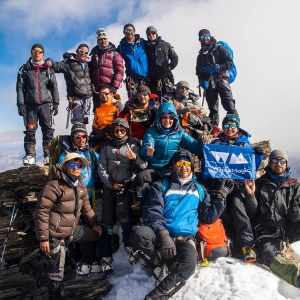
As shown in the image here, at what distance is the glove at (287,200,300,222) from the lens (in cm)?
695

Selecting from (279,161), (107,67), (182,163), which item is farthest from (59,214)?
(107,67)

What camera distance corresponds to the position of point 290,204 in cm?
715

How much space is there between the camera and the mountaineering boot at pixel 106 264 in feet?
24.5

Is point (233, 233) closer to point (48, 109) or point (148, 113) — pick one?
point (148, 113)

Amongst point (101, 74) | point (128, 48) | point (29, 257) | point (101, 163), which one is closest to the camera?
point (101, 163)

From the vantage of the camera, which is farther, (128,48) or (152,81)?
(152,81)

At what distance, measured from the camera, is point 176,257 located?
6.42m

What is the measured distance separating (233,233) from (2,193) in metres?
8.05

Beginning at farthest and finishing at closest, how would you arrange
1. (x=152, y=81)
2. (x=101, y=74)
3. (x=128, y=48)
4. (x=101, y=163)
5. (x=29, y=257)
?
(x=152, y=81)
(x=128, y=48)
(x=101, y=74)
(x=29, y=257)
(x=101, y=163)

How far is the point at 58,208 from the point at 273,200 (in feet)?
17.7

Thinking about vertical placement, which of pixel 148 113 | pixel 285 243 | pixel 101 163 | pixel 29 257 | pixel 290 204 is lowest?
pixel 29 257

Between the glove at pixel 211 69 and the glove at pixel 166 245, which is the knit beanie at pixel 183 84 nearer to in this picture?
the glove at pixel 211 69

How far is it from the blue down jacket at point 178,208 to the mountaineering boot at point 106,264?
6.79ft

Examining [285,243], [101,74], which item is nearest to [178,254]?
[285,243]
